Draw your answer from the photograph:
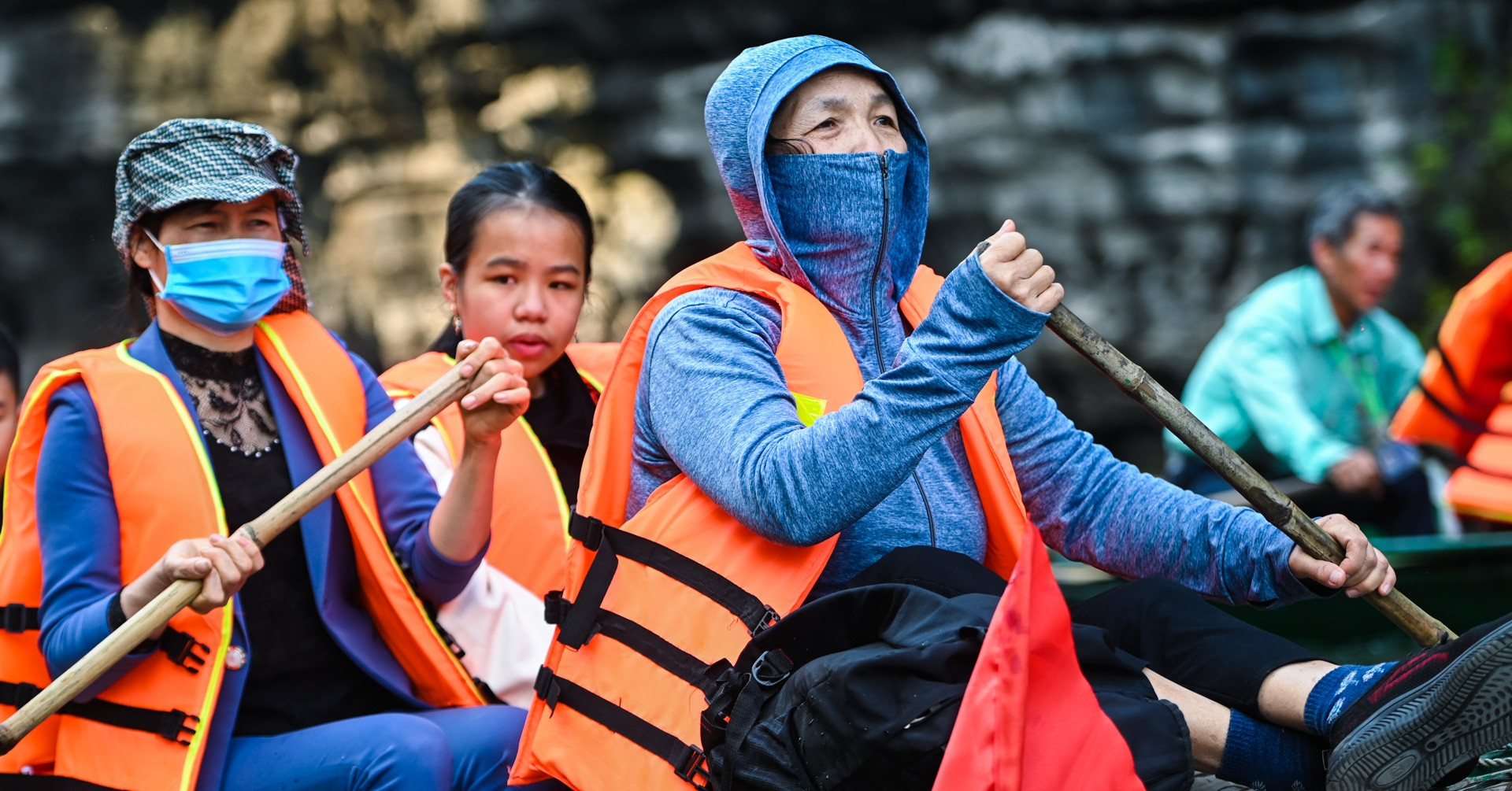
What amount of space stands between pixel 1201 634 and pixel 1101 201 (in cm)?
783

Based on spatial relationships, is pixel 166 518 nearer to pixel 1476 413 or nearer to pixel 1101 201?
pixel 1476 413

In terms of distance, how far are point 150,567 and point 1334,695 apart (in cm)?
182

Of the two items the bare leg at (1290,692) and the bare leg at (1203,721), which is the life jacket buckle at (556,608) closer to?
the bare leg at (1203,721)

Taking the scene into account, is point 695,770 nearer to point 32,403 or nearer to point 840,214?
point 840,214

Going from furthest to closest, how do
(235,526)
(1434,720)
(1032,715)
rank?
(235,526) < (1434,720) < (1032,715)

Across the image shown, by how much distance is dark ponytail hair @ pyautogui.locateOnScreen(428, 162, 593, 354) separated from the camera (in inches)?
117

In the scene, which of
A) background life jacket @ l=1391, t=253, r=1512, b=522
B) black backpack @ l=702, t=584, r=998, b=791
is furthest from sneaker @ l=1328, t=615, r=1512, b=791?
background life jacket @ l=1391, t=253, r=1512, b=522

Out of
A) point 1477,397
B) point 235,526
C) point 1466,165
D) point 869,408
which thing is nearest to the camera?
point 869,408

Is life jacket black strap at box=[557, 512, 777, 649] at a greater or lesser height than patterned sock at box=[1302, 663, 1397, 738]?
lesser

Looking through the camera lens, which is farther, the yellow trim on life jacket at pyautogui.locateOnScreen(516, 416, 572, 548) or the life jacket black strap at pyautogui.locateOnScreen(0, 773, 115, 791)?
the yellow trim on life jacket at pyautogui.locateOnScreen(516, 416, 572, 548)

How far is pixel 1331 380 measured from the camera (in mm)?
5738

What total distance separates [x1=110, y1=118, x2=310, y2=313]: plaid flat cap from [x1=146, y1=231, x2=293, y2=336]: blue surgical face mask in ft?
0.27

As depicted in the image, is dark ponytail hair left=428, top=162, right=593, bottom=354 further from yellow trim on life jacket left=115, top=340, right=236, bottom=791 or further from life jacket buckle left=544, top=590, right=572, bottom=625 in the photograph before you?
life jacket buckle left=544, top=590, right=572, bottom=625

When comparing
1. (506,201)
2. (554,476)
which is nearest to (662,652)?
(554,476)
